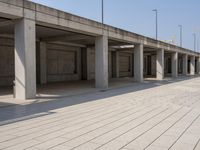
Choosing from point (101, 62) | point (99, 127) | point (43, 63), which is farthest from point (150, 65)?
point (99, 127)

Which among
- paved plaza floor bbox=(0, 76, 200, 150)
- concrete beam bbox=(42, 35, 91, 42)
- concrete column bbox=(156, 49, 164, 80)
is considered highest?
concrete beam bbox=(42, 35, 91, 42)

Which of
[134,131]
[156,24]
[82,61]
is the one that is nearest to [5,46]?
[82,61]

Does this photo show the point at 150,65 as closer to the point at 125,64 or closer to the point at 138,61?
the point at 125,64

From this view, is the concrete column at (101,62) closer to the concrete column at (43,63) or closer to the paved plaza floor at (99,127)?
the concrete column at (43,63)

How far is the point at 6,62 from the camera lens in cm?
2023

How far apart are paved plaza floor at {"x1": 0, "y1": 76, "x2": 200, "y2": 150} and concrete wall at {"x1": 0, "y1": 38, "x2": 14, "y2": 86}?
1059 centimetres

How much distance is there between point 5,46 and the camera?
65.4ft

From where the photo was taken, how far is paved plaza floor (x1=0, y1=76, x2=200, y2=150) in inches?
211

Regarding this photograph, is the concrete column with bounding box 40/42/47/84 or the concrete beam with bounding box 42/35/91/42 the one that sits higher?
the concrete beam with bounding box 42/35/91/42

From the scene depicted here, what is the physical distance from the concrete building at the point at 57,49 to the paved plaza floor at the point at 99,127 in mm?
3240

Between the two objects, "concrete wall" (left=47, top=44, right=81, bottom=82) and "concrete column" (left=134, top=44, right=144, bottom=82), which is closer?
"concrete column" (left=134, top=44, right=144, bottom=82)

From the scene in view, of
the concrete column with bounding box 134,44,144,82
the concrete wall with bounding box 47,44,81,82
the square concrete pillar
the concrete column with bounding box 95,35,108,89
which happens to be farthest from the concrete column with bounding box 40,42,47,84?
the square concrete pillar

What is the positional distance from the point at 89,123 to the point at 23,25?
651 centimetres

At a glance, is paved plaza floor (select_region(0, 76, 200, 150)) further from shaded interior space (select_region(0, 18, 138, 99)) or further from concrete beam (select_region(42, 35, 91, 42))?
concrete beam (select_region(42, 35, 91, 42))
